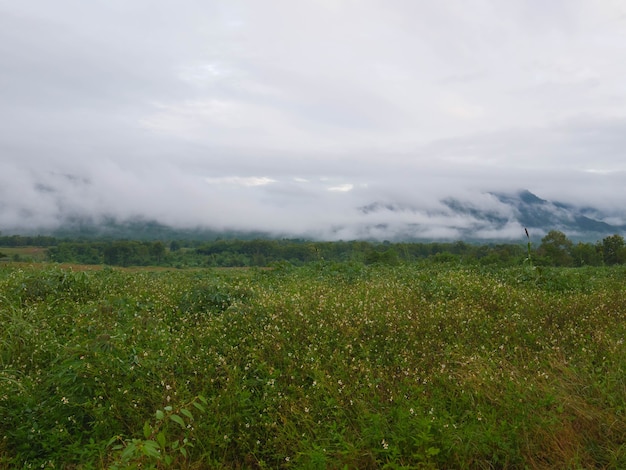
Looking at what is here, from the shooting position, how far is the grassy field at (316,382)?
4.15 metres

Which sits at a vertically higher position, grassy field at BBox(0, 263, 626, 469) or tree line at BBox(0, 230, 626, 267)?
tree line at BBox(0, 230, 626, 267)

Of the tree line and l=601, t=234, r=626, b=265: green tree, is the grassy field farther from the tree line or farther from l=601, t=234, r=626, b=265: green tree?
l=601, t=234, r=626, b=265: green tree

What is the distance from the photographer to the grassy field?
4148 millimetres

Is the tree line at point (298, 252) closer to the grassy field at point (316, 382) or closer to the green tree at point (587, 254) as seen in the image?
the green tree at point (587, 254)

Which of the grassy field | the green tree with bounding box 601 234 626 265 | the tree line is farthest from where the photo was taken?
the green tree with bounding box 601 234 626 265

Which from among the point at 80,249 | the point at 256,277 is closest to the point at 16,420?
the point at 256,277

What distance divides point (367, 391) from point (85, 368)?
360 cm

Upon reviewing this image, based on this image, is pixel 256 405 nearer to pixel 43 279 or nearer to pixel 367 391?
pixel 367 391

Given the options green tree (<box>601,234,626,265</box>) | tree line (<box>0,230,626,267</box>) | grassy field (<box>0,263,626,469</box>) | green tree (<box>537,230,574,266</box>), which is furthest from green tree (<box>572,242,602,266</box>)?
grassy field (<box>0,263,626,469</box>)

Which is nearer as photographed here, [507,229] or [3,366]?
[3,366]

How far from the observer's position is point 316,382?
5.27m

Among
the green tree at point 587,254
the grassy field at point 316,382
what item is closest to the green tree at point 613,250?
the green tree at point 587,254

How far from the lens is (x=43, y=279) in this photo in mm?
9727

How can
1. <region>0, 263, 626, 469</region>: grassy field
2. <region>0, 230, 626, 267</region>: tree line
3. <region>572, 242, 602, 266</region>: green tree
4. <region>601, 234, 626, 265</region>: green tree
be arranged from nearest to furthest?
<region>0, 263, 626, 469</region>: grassy field < <region>0, 230, 626, 267</region>: tree line < <region>601, 234, 626, 265</region>: green tree < <region>572, 242, 602, 266</region>: green tree
